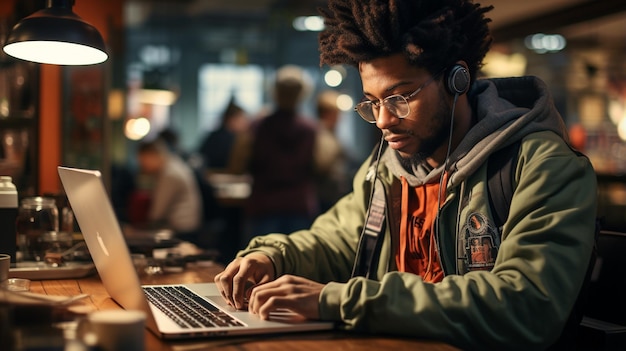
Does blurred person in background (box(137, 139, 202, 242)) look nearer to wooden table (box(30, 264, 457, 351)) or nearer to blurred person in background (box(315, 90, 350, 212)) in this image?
blurred person in background (box(315, 90, 350, 212))

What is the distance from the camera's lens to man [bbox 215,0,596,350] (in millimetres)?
1482

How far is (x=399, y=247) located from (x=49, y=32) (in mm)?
1108

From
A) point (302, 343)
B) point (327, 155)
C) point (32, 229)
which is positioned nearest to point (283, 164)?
point (327, 155)

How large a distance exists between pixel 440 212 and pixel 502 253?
29 centimetres

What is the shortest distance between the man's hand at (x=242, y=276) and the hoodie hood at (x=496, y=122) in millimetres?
488

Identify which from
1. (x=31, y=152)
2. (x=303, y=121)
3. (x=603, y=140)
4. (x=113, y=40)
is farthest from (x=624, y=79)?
(x=31, y=152)

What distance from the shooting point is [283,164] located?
5.55 m

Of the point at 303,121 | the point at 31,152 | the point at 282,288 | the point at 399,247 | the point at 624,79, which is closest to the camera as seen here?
the point at 282,288

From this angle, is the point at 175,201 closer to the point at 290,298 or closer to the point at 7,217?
the point at 7,217

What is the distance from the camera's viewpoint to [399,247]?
2123 mm

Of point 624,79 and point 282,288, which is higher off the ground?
point 624,79

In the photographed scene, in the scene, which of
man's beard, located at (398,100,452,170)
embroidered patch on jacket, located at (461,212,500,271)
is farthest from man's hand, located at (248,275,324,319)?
man's beard, located at (398,100,452,170)

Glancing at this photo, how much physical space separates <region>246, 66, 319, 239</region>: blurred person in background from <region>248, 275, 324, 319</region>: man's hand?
395 cm

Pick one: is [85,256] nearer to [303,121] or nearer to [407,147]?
[407,147]
